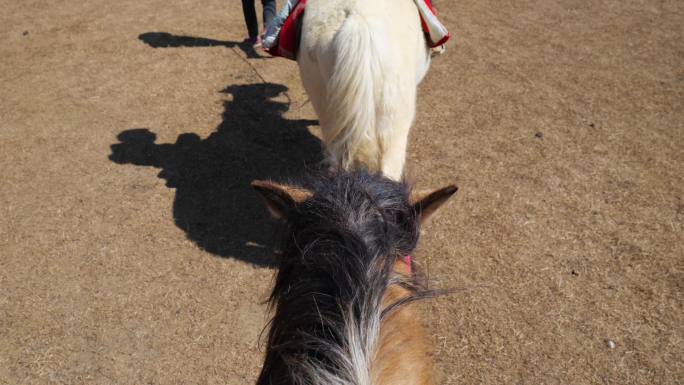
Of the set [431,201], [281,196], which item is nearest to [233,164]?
[281,196]

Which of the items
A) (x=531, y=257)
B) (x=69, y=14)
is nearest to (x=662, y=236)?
(x=531, y=257)

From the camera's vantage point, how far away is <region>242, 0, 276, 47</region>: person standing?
538cm

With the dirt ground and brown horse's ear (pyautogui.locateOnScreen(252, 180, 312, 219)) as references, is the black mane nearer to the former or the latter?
brown horse's ear (pyautogui.locateOnScreen(252, 180, 312, 219))

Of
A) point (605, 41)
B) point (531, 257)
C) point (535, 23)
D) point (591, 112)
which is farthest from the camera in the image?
point (535, 23)

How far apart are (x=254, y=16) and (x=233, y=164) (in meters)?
2.33

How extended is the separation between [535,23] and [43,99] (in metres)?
5.61

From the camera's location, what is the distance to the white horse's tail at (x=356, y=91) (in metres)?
2.43

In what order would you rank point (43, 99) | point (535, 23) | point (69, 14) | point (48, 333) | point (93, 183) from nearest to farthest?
point (48, 333) < point (93, 183) < point (43, 99) < point (535, 23) < point (69, 14)

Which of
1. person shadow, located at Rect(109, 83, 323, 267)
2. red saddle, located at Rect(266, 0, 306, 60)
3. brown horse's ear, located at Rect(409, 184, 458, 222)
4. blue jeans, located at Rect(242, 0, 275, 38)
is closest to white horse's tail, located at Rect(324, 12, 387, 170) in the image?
red saddle, located at Rect(266, 0, 306, 60)

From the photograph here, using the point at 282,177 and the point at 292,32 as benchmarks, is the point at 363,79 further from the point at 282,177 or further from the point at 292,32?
the point at 282,177

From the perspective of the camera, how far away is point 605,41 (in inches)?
224

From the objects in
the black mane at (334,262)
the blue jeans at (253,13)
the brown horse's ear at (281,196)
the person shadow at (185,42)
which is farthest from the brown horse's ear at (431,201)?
the person shadow at (185,42)

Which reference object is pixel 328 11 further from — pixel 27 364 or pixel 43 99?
pixel 43 99

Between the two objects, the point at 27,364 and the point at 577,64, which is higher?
the point at 577,64
